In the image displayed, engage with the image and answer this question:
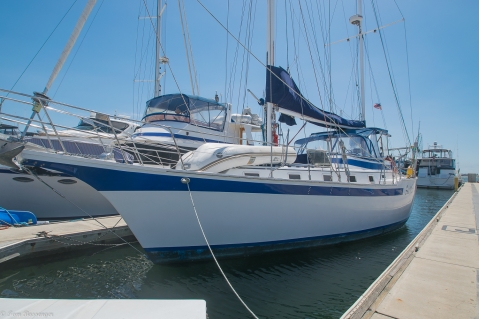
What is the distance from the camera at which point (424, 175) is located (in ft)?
99.8

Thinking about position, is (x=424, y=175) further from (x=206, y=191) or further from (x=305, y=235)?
(x=206, y=191)

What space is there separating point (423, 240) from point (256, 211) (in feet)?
12.3

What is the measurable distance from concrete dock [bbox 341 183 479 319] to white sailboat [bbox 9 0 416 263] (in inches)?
66.0

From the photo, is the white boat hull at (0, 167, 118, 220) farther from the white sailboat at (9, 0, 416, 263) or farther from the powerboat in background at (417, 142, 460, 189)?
the powerboat in background at (417, 142, 460, 189)

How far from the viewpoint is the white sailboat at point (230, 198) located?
4.66 metres

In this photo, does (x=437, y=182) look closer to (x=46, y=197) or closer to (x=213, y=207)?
(x=213, y=207)

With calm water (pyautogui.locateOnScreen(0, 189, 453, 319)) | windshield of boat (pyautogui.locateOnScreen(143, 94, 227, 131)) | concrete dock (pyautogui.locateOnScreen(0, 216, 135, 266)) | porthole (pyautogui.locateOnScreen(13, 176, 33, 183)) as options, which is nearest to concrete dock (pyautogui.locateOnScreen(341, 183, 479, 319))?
calm water (pyautogui.locateOnScreen(0, 189, 453, 319))

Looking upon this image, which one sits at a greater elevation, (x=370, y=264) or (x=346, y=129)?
(x=346, y=129)

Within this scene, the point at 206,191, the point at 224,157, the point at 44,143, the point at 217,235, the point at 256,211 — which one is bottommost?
the point at 217,235

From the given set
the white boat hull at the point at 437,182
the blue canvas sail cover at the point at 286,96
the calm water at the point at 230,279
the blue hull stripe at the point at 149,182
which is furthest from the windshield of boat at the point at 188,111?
the white boat hull at the point at 437,182

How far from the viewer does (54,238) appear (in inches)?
245

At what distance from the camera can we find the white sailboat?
4.66 m

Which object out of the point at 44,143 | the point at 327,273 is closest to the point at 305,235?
the point at 327,273

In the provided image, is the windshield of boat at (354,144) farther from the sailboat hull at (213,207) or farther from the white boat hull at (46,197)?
the white boat hull at (46,197)
